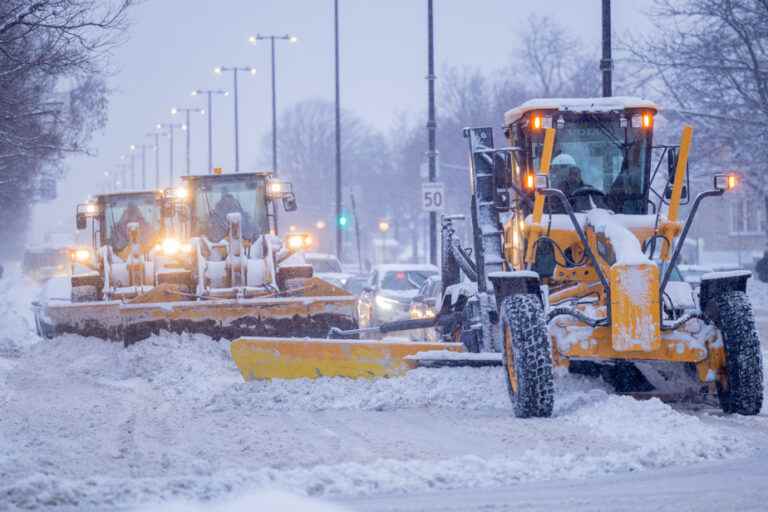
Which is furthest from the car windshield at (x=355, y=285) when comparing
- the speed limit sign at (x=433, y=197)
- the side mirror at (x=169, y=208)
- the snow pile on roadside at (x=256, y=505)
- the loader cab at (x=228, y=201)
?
the snow pile on roadside at (x=256, y=505)

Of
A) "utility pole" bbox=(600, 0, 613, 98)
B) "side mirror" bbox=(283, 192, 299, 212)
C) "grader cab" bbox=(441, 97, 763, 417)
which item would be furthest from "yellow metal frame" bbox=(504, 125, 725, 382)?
"utility pole" bbox=(600, 0, 613, 98)

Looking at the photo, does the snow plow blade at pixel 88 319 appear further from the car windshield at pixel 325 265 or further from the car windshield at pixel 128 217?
the car windshield at pixel 325 265

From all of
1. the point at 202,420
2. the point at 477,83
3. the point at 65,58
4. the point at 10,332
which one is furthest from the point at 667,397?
the point at 477,83

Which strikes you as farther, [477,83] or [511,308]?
[477,83]

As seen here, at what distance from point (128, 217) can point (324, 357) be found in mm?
11611

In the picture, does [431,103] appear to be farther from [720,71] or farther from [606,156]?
[606,156]

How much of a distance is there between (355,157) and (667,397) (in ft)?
322

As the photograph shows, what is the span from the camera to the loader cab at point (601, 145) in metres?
12.0

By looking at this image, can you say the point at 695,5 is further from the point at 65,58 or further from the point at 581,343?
the point at 581,343

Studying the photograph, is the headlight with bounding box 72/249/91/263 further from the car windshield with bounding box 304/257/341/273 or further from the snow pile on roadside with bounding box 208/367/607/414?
the snow pile on roadside with bounding box 208/367/607/414

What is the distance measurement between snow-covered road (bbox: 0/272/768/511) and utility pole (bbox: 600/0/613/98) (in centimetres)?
986

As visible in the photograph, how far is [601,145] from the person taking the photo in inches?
478

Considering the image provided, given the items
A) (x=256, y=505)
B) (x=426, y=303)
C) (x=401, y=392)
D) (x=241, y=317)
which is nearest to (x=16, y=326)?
(x=426, y=303)

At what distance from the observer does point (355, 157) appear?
359ft
